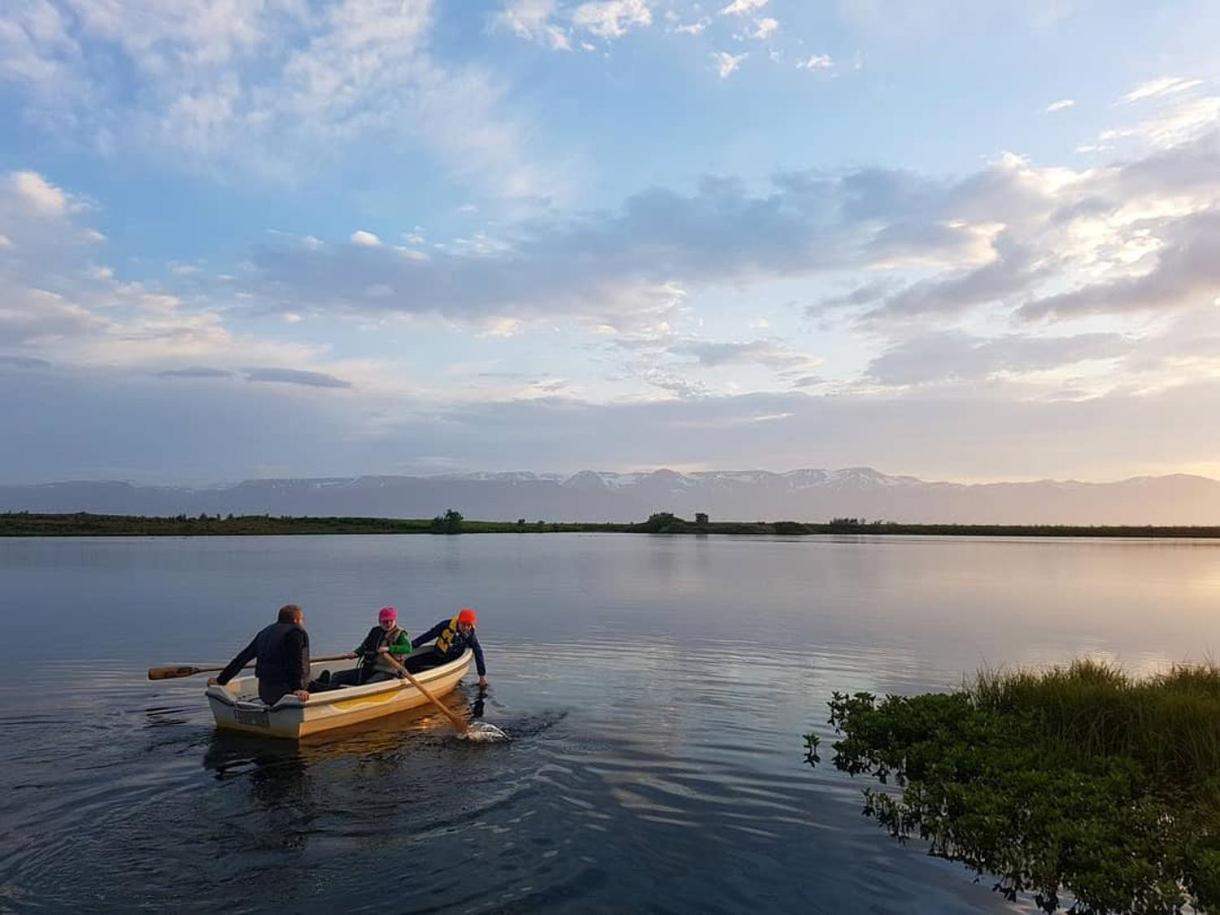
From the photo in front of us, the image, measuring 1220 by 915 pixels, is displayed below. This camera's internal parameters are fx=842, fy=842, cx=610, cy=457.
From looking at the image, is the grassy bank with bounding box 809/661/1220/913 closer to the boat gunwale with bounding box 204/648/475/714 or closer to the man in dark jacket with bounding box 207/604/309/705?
the boat gunwale with bounding box 204/648/475/714

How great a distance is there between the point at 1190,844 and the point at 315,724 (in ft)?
43.1

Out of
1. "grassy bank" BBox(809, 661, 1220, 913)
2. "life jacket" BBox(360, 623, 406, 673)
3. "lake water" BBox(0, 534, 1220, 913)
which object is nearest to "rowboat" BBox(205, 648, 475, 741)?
"lake water" BBox(0, 534, 1220, 913)

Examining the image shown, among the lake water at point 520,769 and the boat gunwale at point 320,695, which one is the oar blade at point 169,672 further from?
the boat gunwale at point 320,695

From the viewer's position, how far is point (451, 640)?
814 inches

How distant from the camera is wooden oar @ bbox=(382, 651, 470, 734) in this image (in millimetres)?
16094

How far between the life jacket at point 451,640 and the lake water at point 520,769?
1.04 m

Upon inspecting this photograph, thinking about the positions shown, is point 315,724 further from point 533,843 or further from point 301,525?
point 301,525

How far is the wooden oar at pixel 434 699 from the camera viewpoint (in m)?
16.1

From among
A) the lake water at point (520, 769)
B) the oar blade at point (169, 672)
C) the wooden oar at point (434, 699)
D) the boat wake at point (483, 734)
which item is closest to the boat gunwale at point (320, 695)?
the wooden oar at point (434, 699)

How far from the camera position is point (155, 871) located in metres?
9.24

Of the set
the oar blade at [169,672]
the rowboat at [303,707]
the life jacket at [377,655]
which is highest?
the life jacket at [377,655]

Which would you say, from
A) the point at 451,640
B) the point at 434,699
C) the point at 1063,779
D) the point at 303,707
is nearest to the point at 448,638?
the point at 451,640

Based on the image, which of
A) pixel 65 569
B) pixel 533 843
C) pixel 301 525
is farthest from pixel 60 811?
pixel 301 525

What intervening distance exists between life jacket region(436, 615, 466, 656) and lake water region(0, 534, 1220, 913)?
1039mm
